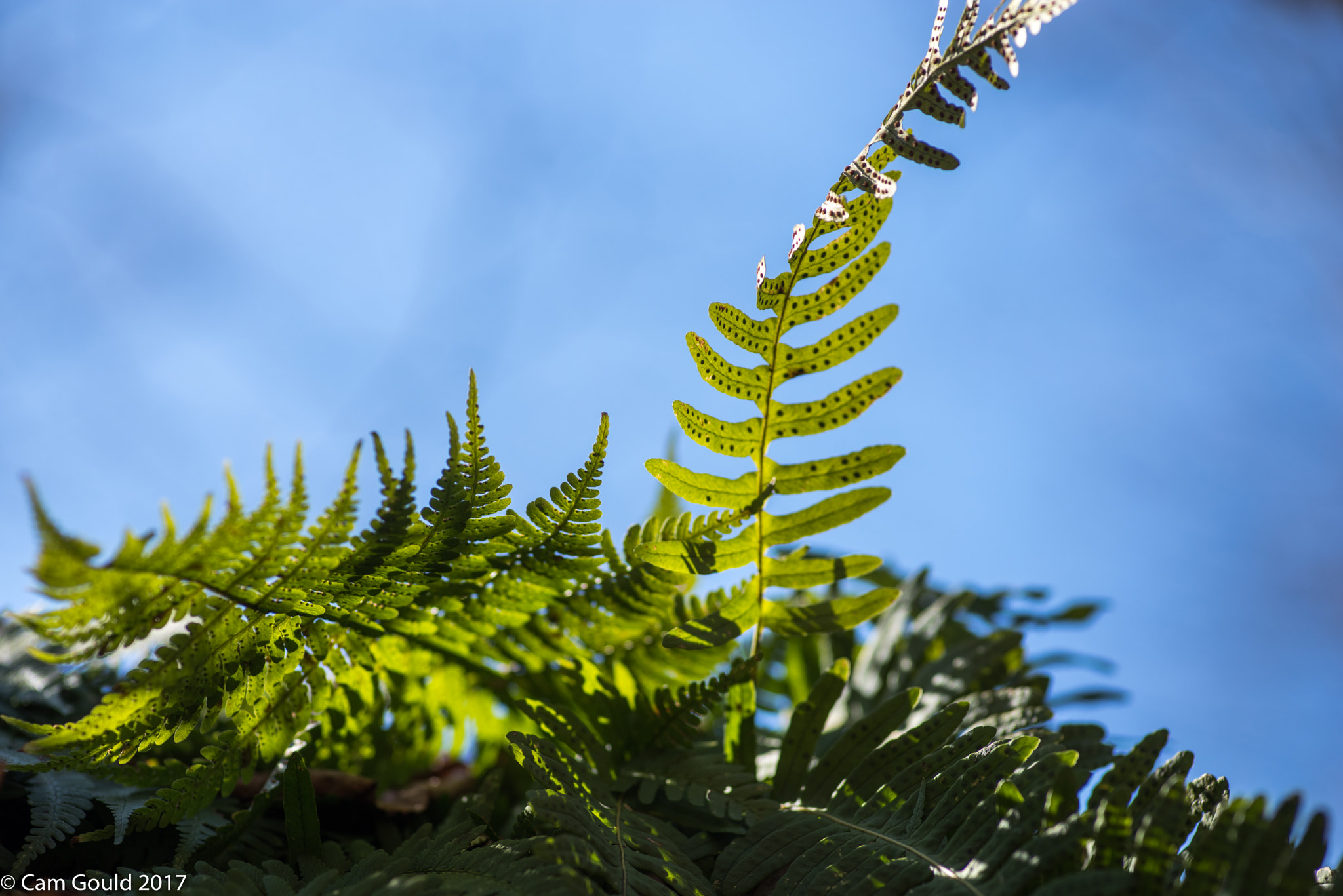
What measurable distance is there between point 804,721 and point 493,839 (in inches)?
11.3

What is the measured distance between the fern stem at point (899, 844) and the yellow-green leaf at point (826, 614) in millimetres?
143

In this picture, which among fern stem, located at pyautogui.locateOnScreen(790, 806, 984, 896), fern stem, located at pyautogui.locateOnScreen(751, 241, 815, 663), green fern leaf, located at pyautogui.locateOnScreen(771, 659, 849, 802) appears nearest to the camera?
fern stem, located at pyautogui.locateOnScreen(790, 806, 984, 896)

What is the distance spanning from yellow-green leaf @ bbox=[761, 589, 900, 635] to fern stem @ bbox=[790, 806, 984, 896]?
143 mm

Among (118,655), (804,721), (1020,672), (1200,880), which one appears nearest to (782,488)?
(804,721)

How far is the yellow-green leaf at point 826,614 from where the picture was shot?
639 mm

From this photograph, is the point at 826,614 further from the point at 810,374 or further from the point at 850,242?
the point at 850,242

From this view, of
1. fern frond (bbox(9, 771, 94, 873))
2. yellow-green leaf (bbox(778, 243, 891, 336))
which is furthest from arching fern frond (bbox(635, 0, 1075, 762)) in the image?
fern frond (bbox(9, 771, 94, 873))

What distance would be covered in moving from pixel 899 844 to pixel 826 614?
0.63ft

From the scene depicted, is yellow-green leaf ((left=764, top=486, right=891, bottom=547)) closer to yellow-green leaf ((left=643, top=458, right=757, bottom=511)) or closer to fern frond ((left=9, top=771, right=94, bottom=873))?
yellow-green leaf ((left=643, top=458, right=757, bottom=511))

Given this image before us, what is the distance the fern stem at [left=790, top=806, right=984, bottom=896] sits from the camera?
0.45 m

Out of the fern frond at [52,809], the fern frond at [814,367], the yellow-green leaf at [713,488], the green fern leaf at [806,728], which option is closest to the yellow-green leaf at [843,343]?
the fern frond at [814,367]

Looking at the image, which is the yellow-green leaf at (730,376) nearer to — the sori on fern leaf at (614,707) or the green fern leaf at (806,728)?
the sori on fern leaf at (614,707)

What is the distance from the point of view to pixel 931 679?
0.92 meters

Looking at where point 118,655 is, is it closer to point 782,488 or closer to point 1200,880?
point 782,488
